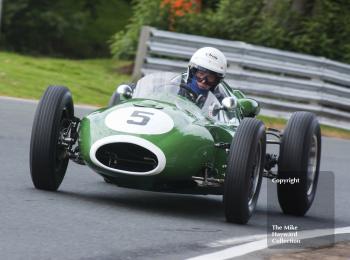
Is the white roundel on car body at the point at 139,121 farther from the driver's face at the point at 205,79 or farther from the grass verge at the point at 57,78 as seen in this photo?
the grass verge at the point at 57,78

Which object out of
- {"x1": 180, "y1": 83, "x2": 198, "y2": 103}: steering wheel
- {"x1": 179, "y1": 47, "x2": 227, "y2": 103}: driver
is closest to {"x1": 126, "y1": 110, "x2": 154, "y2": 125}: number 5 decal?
{"x1": 180, "y1": 83, "x2": 198, "y2": 103}: steering wheel

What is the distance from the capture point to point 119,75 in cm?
2430

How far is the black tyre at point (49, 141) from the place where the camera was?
349 inches

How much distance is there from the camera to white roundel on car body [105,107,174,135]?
28.0ft

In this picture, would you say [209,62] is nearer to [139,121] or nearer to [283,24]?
[139,121]

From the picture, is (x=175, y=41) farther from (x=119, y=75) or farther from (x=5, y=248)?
(x=5, y=248)

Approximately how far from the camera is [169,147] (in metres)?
8.55

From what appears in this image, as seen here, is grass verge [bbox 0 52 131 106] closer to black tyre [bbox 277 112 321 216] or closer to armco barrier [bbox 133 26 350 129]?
armco barrier [bbox 133 26 350 129]

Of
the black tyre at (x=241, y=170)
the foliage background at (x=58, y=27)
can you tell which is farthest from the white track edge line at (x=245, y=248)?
the foliage background at (x=58, y=27)

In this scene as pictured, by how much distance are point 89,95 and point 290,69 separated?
12.7ft

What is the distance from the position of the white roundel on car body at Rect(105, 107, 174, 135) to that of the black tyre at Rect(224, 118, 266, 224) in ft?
1.86

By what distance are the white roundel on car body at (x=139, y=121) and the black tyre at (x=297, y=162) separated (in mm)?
1346

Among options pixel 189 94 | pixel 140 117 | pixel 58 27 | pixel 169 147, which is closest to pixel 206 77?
pixel 189 94

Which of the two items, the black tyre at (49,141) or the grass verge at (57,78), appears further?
the grass verge at (57,78)
